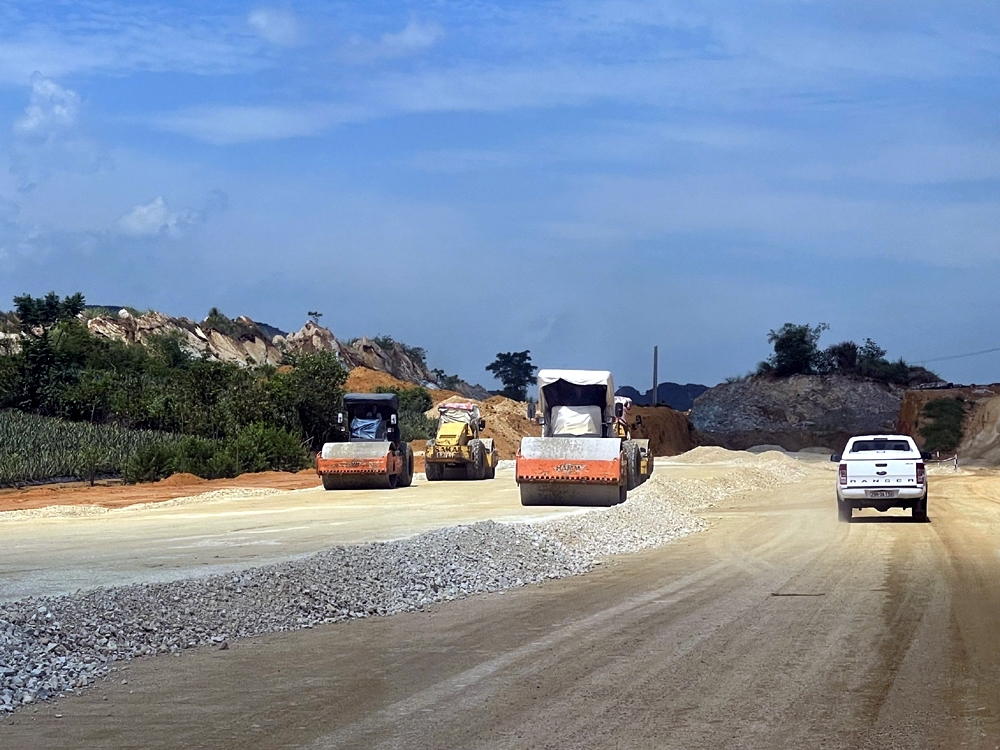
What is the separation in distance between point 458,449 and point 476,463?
52.1 inches

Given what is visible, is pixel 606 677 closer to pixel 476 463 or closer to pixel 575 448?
pixel 575 448

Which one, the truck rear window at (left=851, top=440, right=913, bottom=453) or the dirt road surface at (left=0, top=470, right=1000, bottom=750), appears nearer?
the dirt road surface at (left=0, top=470, right=1000, bottom=750)

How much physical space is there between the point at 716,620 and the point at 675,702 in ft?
13.1

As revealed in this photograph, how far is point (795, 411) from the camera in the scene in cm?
9488

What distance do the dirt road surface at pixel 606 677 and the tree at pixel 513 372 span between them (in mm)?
112367

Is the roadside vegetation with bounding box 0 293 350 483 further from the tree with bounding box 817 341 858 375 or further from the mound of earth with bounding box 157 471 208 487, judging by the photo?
the tree with bounding box 817 341 858 375

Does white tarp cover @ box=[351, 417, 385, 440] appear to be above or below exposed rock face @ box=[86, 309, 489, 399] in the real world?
below

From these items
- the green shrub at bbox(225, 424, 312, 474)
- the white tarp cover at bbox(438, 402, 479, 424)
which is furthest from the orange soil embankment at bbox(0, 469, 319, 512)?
the white tarp cover at bbox(438, 402, 479, 424)

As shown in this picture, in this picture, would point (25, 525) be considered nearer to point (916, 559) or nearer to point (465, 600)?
point (465, 600)

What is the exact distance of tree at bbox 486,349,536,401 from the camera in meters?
129

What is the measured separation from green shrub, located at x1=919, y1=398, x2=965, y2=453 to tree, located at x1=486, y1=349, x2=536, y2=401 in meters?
58.1

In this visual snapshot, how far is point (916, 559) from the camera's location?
1875 cm

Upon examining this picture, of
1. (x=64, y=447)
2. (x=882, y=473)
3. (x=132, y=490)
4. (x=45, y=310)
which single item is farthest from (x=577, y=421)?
(x=45, y=310)

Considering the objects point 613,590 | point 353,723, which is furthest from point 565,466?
point 353,723
